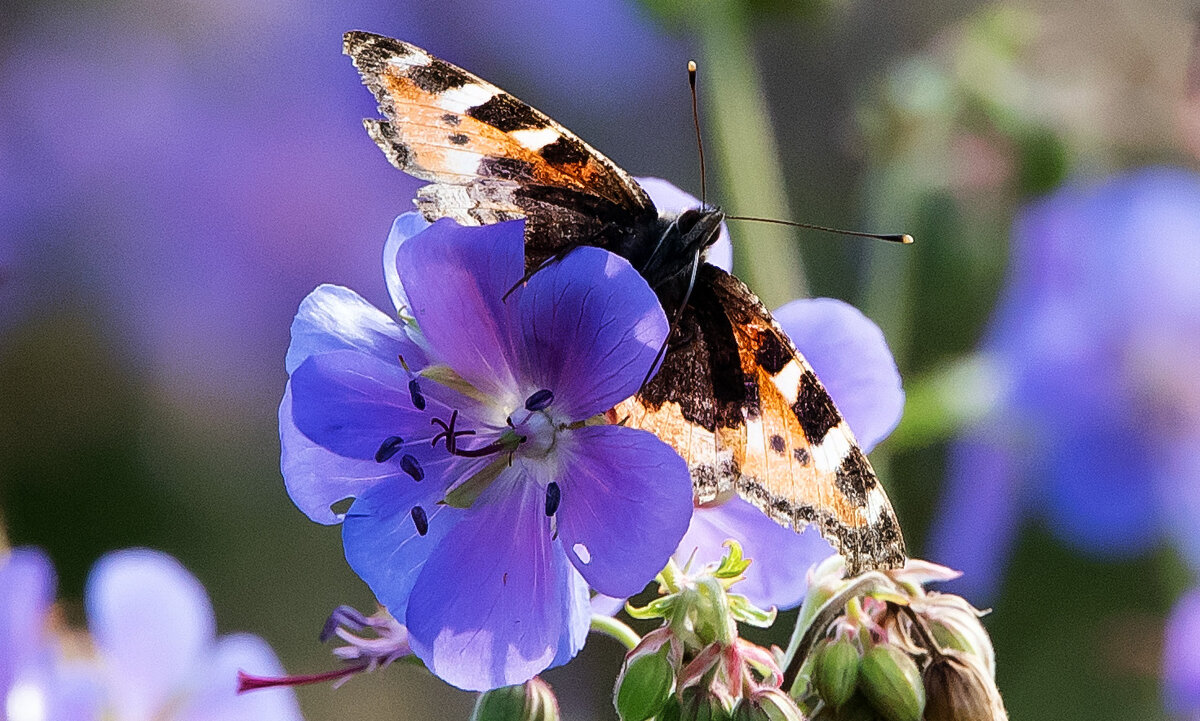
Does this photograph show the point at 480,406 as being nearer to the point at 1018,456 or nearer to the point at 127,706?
the point at 127,706

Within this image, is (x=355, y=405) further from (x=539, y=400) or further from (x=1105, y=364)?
(x=1105, y=364)

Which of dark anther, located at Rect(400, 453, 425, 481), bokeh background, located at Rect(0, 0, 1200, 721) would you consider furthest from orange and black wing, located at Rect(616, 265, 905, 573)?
bokeh background, located at Rect(0, 0, 1200, 721)

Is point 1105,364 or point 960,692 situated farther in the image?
point 1105,364

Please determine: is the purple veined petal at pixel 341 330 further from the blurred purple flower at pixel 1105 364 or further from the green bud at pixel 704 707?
the blurred purple flower at pixel 1105 364

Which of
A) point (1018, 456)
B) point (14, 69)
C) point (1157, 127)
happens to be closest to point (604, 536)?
point (1018, 456)

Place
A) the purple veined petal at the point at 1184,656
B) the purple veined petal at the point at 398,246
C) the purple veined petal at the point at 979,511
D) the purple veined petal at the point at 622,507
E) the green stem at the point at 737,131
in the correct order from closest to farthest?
the purple veined petal at the point at 622,507 < the purple veined petal at the point at 398,246 < the purple veined petal at the point at 1184,656 < the green stem at the point at 737,131 < the purple veined petal at the point at 979,511

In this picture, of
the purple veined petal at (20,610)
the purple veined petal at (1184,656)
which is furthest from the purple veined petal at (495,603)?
the purple veined petal at (1184,656)

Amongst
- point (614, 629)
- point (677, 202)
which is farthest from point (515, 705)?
point (677, 202)
